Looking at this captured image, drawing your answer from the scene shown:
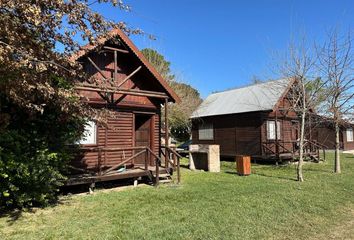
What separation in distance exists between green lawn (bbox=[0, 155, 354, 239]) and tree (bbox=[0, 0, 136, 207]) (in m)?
0.93

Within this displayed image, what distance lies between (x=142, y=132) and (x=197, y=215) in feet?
25.0

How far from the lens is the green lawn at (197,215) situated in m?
6.27

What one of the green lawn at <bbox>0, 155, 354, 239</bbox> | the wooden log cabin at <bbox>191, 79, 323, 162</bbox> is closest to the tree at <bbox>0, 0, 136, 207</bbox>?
the green lawn at <bbox>0, 155, 354, 239</bbox>

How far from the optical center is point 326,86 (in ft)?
47.3

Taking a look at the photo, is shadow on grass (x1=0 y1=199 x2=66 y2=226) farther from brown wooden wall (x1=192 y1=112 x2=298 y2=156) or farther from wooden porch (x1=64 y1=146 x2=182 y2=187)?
brown wooden wall (x1=192 y1=112 x2=298 y2=156)

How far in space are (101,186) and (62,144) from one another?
3.44 metres

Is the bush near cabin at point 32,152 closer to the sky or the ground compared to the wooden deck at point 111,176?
closer to the sky

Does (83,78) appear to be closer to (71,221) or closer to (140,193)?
(71,221)

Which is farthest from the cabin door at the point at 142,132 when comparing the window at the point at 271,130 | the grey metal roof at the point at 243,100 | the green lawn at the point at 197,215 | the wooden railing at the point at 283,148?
the window at the point at 271,130

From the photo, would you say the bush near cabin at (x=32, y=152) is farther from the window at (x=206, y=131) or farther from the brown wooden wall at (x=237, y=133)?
the window at (x=206, y=131)

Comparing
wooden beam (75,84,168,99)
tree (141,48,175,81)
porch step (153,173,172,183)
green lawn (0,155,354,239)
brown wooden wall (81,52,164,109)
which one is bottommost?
green lawn (0,155,354,239)

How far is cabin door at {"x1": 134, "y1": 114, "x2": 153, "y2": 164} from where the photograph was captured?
557 inches

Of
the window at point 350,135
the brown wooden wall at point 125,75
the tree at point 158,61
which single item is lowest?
the window at point 350,135

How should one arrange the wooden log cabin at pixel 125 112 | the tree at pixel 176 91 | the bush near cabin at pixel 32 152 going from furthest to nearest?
the tree at pixel 176 91, the wooden log cabin at pixel 125 112, the bush near cabin at pixel 32 152
